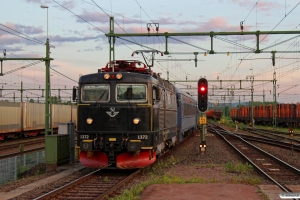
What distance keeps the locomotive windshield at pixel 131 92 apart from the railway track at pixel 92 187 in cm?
245

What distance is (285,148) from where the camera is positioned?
84.7 feet

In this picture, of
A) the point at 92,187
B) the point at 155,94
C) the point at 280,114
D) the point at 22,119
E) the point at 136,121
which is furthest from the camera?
the point at 280,114

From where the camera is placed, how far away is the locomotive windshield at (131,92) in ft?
47.3

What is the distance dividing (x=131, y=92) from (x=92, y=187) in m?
3.79

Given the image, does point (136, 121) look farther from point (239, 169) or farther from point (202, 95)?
point (202, 95)

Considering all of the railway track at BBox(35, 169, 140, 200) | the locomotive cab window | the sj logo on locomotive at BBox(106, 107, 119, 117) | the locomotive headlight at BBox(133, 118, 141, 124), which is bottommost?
the railway track at BBox(35, 169, 140, 200)

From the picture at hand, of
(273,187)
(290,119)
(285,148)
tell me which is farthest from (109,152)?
(290,119)

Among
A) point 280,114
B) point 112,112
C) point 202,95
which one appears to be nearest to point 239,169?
point 112,112

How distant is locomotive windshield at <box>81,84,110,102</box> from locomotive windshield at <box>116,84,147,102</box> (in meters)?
0.41

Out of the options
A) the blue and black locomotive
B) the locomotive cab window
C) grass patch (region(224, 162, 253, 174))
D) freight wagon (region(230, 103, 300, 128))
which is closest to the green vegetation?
grass patch (region(224, 162, 253, 174))

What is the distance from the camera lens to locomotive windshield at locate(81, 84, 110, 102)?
1459 cm

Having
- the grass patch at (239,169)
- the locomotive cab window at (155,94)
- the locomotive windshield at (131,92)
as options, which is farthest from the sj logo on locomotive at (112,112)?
the grass patch at (239,169)

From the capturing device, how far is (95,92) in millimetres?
14688

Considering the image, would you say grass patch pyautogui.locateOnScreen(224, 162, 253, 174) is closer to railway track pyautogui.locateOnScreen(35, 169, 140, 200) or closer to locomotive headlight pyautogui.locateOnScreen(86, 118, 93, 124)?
railway track pyautogui.locateOnScreen(35, 169, 140, 200)
